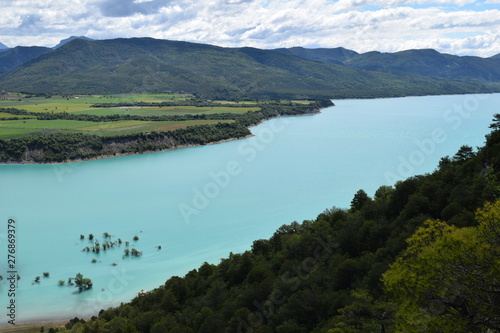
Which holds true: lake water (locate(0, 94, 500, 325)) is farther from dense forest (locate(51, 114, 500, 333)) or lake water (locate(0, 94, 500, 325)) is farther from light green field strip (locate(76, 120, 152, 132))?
light green field strip (locate(76, 120, 152, 132))

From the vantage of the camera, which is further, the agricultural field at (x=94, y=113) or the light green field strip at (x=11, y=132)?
the agricultural field at (x=94, y=113)

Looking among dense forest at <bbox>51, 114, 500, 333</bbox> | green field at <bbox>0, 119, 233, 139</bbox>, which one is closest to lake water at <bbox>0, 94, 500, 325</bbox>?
dense forest at <bbox>51, 114, 500, 333</bbox>

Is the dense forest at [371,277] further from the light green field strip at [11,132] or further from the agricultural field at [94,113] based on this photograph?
the agricultural field at [94,113]

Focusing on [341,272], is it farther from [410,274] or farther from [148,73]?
[148,73]

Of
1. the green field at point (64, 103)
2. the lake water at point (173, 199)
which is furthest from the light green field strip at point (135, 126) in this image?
the green field at point (64, 103)

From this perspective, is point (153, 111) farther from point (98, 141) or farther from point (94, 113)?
point (98, 141)

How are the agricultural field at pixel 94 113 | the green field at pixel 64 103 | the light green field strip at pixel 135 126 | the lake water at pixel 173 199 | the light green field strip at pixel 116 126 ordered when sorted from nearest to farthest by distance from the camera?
the lake water at pixel 173 199 < the agricultural field at pixel 94 113 < the light green field strip at pixel 135 126 < the light green field strip at pixel 116 126 < the green field at pixel 64 103

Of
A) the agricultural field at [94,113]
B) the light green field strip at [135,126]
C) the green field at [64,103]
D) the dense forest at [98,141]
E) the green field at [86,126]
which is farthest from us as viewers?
the green field at [64,103]
